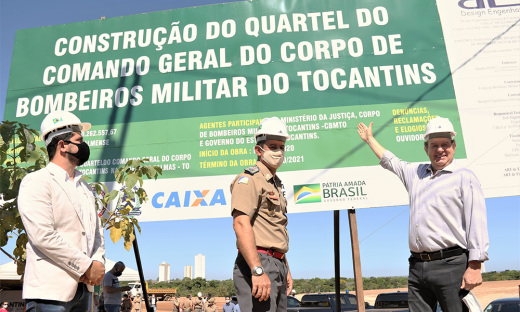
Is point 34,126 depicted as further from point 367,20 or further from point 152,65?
point 367,20

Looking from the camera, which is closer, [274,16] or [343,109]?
[343,109]

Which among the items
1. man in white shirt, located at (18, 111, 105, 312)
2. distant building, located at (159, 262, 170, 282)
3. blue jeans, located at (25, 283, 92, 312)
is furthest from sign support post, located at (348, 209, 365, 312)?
distant building, located at (159, 262, 170, 282)

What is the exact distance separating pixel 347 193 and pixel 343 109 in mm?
1080

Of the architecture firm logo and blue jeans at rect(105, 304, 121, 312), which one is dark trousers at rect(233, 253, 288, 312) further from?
blue jeans at rect(105, 304, 121, 312)

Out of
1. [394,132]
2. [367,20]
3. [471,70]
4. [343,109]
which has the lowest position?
[394,132]

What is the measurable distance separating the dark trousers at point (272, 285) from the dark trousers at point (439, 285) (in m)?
0.93

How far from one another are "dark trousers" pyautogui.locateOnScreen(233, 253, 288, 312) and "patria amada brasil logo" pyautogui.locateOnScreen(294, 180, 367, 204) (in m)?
2.65

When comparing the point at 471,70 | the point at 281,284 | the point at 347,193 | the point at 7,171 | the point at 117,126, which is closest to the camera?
the point at 281,284

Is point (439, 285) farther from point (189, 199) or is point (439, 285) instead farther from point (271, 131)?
point (189, 199)

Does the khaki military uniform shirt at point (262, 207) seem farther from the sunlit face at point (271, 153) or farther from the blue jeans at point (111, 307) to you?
the blue jeans at point (111, 307)

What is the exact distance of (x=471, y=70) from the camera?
17.9 ft

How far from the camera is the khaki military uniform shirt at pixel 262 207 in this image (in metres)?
2.48

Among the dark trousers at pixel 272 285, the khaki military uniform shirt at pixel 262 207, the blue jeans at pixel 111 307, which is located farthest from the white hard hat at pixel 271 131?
the blue jeans at pixel 111 307

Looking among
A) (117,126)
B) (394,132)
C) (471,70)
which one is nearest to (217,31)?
(117,126)
